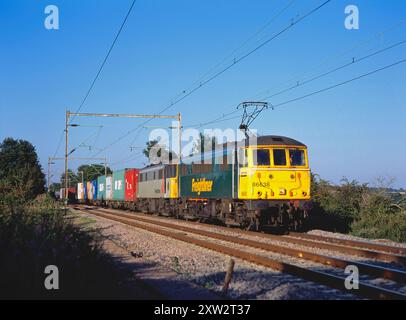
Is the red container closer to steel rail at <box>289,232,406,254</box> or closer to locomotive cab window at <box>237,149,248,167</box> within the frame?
locomotive cab window at <box>237,149,248,167</box>

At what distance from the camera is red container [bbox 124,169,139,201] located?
4051cm

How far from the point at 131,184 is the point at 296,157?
24890mm

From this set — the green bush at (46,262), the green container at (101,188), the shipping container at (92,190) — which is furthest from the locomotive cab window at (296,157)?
the shipping container at (92,190)

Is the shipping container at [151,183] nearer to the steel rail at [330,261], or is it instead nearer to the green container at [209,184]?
the green container at [209,184]

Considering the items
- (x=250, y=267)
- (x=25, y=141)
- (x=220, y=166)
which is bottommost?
(x=250, y=267)

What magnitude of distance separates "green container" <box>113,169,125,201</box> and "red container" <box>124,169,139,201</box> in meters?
1.62

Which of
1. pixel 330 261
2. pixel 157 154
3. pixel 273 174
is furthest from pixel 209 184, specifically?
pixel 157 154

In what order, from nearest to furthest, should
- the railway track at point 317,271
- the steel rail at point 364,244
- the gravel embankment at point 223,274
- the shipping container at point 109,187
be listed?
1. the railway track at point 317,271
2. the gravel embankment at point 223,274
3. the steel rail at point 364,244
4. the shipping container at point 109,187

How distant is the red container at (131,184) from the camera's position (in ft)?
133

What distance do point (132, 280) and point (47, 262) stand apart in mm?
1793

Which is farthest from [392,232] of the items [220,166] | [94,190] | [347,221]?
[94,190]

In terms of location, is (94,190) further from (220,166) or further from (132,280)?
(132,280)

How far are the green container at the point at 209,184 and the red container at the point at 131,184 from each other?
14.5 metres

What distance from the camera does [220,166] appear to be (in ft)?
66.8
